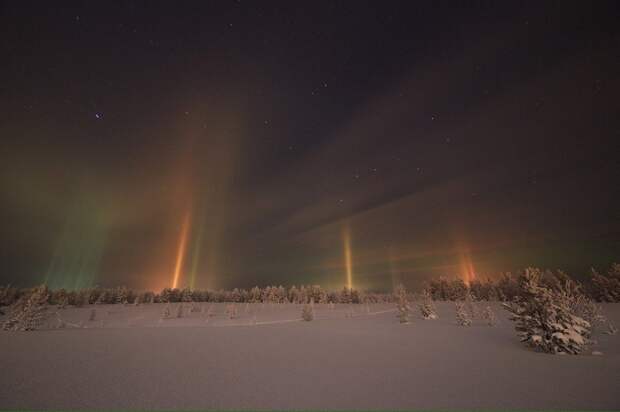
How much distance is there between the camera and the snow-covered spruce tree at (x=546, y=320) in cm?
894

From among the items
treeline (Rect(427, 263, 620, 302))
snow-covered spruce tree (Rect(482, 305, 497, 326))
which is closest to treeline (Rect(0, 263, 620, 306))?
treeline (Rect(427, 263, 620, 302))

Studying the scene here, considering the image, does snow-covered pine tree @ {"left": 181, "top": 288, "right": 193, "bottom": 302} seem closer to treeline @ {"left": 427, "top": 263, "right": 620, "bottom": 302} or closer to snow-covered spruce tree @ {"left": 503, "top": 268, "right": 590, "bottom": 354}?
treeline @ {"left": 427, "top": 263, "right": 620, "bottom": 302}

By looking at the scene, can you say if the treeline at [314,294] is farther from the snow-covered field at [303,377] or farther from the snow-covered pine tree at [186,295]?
the snow-covered field at [303,377]

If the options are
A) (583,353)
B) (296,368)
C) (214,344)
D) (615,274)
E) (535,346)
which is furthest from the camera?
(615,274)

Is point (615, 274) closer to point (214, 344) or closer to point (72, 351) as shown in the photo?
point (214, 344)

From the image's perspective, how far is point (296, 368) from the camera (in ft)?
24.3

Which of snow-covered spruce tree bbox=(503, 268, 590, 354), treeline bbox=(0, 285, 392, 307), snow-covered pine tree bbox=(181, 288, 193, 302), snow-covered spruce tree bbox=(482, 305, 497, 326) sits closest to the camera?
snow-covered spruce tree bbox=(503, 268, 590, 354)

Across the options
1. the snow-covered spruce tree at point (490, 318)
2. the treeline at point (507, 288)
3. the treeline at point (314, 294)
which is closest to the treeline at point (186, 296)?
the treeline at point (314, 294)

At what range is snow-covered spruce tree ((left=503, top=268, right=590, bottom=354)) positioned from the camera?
8.94 meters

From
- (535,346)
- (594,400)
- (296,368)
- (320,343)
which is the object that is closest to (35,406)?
(296,368)

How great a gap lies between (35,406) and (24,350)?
7517 mm

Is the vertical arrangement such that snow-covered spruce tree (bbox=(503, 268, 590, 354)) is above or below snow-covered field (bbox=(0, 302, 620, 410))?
above

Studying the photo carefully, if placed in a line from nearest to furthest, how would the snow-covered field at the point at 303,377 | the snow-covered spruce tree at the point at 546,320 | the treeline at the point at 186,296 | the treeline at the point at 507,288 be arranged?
the snow-covered field at the point at 303,377 → the snow-covered spruce tree at the point at 546,320 → the treeline at the point at 507,288 → the treeline at the point at 186,296

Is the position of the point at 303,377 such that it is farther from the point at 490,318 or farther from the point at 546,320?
the point at 490,318
